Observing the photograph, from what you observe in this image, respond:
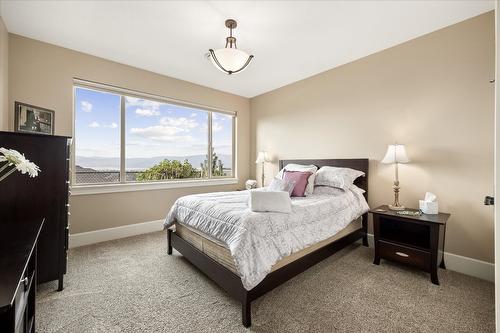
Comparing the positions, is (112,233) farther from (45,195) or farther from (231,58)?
(231,58)

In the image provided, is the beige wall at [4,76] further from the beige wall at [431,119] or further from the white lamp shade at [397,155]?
the white lamp shade at [397,155]

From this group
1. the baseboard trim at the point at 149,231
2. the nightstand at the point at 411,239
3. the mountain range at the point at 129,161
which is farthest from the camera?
A: the mountain range at the point at 129,161

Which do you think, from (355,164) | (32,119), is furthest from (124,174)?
(355,164)

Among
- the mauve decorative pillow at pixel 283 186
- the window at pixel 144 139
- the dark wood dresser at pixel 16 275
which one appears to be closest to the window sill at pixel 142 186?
the window at pixel 144 139

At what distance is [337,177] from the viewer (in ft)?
9.80

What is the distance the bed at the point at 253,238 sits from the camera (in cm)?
165

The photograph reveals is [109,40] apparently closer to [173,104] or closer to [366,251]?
[173,104]

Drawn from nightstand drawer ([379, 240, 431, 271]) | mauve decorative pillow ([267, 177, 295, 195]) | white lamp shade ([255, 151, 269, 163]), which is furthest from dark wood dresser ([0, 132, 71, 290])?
nightstand drawer ([379, 240, 431, 271])

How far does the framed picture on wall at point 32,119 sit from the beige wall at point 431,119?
3765mm

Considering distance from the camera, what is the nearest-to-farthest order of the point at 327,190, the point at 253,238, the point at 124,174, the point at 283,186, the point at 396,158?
the point at 253,238, the point at 396,158, the point at 283,186, the point at 327,190, the point at 124,174

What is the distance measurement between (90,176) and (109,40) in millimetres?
1852

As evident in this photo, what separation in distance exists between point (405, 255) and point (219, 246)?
1926mm

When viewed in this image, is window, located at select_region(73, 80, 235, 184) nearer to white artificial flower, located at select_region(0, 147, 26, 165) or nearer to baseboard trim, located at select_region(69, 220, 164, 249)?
baseboard trim, located at select_region(69, 220, 164, 249)

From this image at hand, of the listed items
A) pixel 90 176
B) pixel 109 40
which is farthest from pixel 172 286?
pixel 109 40
